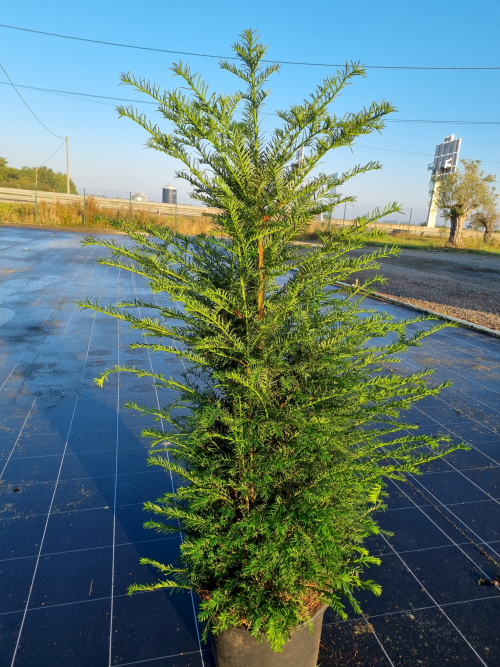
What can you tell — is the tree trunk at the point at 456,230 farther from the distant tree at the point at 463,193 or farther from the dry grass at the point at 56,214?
the dry grass at the point at 56,214

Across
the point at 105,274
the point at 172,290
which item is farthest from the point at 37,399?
the point at 105,274

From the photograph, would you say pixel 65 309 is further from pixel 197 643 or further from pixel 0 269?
pixel 197 643

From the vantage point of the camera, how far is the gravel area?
12.6 meters

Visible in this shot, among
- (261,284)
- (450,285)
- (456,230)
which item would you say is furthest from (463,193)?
(261,284)

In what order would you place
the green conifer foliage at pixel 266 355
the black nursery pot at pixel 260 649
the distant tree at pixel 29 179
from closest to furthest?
the green conifer foliage at pixel 266 355
the black nursery pot at pixel 260 649
the distant tree at pixel 29 179

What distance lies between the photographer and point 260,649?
2.35 metres

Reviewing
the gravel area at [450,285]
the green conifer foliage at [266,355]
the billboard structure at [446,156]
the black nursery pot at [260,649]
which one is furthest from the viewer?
the billboard structure at [446,156]

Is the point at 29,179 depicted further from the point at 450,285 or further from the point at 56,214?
the point at 450,285

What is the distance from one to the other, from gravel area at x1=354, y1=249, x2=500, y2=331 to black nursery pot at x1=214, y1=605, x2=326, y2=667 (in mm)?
4825

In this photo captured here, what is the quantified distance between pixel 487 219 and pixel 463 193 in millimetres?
3543

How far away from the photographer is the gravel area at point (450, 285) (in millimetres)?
12594

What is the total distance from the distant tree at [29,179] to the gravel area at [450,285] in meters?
42.6

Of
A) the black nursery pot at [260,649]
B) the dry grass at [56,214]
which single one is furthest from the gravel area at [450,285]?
the dry grass at [56,214]

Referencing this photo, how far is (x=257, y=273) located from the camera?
1974mm
